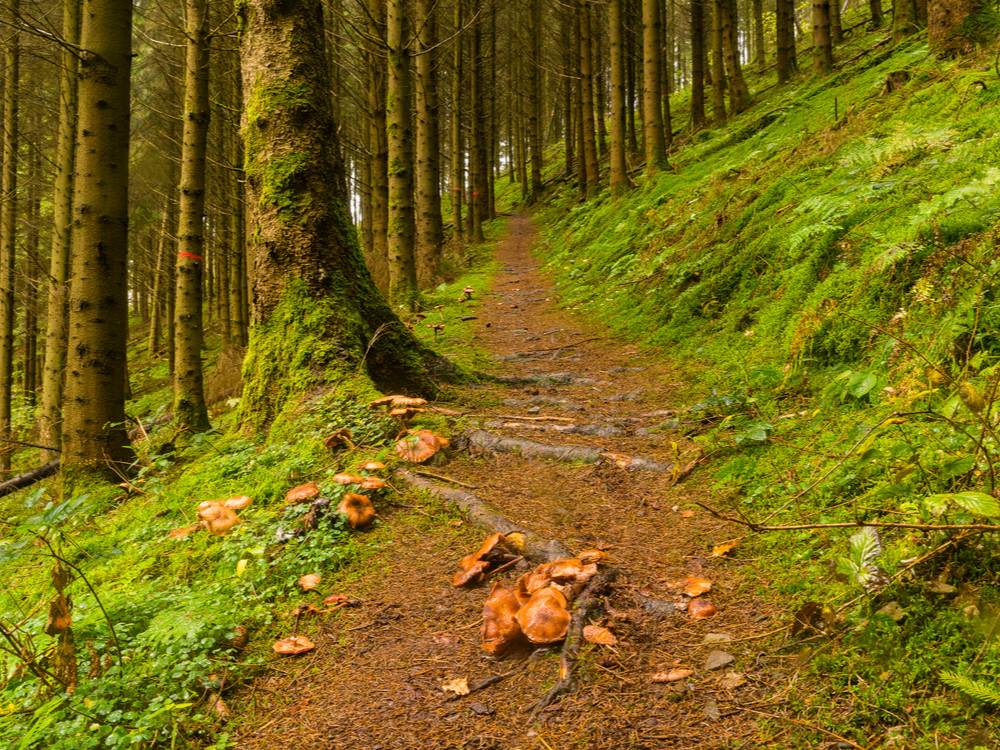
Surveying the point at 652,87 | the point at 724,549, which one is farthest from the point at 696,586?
the point at 652,87

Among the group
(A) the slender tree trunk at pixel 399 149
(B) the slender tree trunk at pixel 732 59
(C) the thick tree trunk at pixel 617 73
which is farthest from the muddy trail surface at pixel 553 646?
(B) the slender tree trunk at pixel 732 59

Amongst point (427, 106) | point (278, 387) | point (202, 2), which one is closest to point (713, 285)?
point (278, 387)

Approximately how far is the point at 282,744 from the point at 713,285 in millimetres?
5782

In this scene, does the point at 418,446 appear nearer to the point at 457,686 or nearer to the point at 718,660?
the point at 457,686

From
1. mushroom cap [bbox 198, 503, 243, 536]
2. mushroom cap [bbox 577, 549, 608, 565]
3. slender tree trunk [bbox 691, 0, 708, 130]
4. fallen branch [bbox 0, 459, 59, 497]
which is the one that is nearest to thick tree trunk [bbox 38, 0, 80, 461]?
fallen branch [bbox 0, 459, 59, 497]

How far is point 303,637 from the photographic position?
2.51 m

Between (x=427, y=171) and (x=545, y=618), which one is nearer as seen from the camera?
(x=545, y=618)

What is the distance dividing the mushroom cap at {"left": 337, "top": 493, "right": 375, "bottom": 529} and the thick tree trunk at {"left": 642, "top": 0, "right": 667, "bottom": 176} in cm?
1185

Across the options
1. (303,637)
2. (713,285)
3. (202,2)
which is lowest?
(303,637)

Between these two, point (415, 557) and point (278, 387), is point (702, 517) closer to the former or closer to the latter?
point (415, 557)

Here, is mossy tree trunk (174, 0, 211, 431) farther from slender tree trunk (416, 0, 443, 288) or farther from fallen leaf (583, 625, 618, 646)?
fallen leaf (583, 625, 618, 646)

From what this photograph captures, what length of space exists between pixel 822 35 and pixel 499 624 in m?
14.1

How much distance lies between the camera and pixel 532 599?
2381mm

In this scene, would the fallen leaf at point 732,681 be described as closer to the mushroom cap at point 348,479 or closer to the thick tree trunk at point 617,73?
the mushroom cap at point 348,479
